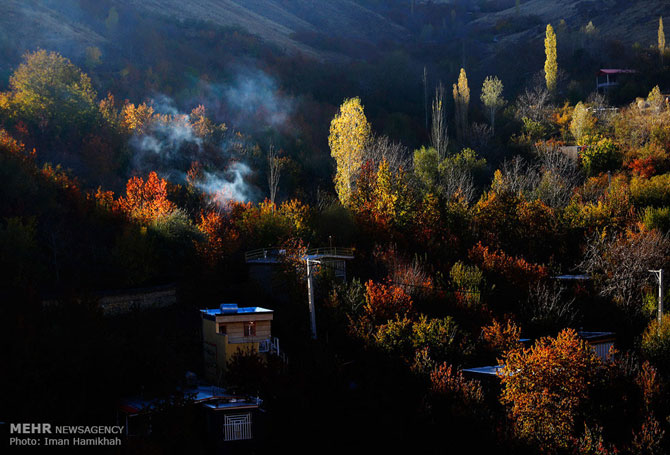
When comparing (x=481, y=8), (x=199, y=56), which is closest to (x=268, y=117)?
(x=199, y=56)

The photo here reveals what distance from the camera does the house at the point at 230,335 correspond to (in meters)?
22.0

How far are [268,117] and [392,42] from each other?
37.2m

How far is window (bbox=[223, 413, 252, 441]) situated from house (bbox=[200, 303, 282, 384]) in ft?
9.92

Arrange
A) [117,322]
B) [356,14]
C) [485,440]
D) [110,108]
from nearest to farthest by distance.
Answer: [485,440] → [117,322] → [110,108] → [356,14]

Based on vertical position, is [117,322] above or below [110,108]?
below

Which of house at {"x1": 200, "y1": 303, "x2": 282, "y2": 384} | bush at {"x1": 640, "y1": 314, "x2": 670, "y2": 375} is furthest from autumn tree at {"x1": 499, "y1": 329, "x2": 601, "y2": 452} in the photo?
house at {"x1": 200, "y1": 303, "x2": 282, "y2": 384}

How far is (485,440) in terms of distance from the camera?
64.3 ft

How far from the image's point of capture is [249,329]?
22.5 meters

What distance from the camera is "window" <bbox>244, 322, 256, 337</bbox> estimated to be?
2245cm

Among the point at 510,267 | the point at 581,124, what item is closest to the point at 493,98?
the point at 581,124

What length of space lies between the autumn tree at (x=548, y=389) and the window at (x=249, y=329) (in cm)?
787

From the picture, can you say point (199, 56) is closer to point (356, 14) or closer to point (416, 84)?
point (416, 84)

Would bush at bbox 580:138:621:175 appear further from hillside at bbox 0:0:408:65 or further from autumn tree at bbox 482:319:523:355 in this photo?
hillside at bbox 0:0:408:65

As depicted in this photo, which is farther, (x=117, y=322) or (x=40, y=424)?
(x=117, y=322)
